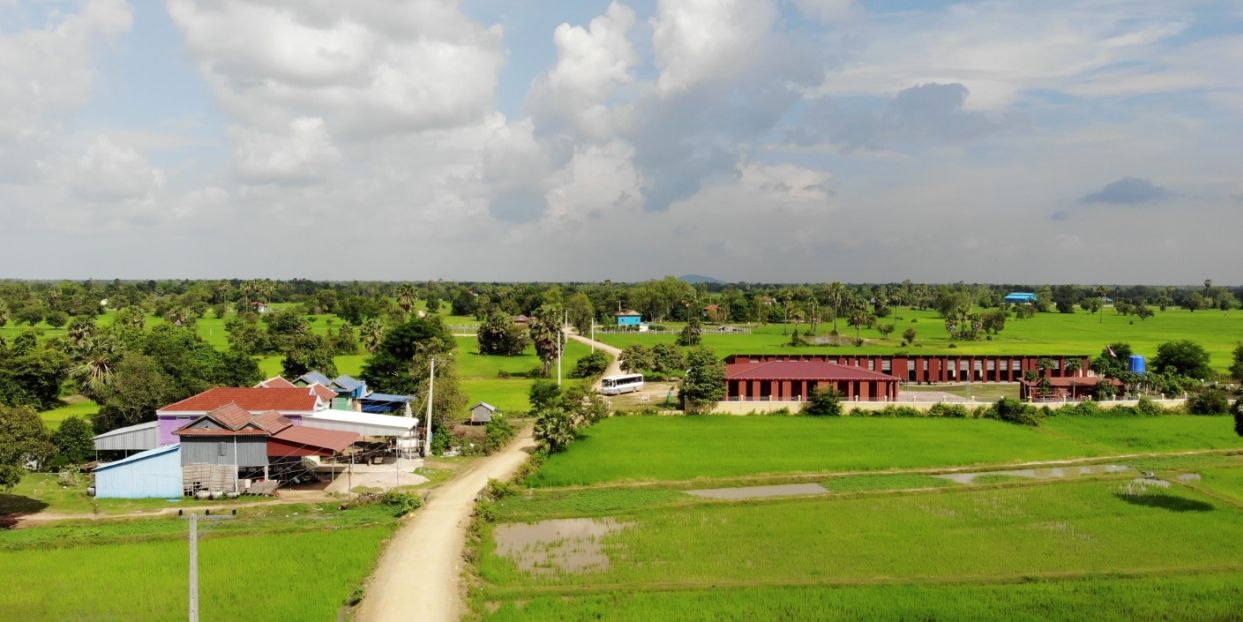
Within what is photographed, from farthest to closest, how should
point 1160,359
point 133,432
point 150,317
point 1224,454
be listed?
point 150,317 → point 1160,359 → point 1224,454 → point 133,432

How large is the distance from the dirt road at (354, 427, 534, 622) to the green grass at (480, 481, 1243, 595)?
1577mm

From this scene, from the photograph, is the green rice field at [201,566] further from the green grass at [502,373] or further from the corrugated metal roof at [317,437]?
the green grass at [502,373]

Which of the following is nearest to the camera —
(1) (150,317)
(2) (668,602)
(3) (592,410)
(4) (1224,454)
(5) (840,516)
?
(2) (668,602)

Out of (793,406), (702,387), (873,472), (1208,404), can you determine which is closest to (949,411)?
(793,406)

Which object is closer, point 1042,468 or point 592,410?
point 1042,468

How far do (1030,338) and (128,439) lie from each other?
121m

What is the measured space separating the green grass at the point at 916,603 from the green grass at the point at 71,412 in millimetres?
46560

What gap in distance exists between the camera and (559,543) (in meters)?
29.5

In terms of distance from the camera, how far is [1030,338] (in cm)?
12288

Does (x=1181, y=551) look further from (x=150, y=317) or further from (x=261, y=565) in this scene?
(x=150, y=317)

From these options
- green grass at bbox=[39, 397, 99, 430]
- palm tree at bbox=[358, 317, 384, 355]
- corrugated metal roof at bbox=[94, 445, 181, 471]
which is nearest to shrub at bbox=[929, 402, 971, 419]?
corrugated metal roof at bbox=[94, 445, 181, 471]

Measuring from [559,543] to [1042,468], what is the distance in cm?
2826

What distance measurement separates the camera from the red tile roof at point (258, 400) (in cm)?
4460

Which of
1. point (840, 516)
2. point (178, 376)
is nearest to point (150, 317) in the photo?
point (178, 376)
